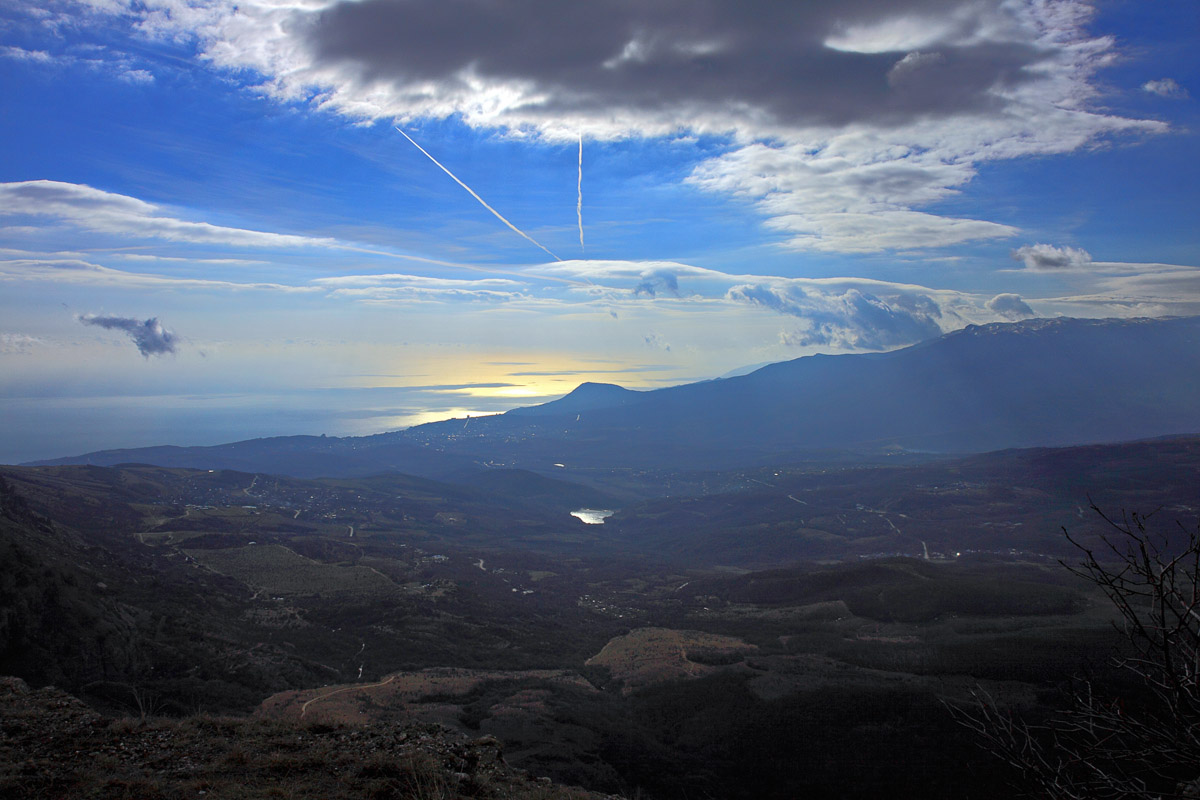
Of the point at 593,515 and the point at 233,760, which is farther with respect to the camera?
the point at 593,515

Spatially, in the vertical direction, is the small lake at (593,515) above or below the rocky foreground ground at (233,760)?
below

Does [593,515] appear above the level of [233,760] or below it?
below

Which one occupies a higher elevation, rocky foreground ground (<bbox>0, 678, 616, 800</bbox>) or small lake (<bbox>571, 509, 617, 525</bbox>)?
rocky foreground ground (<bbox>0, 678, 616, 800</bbox>)

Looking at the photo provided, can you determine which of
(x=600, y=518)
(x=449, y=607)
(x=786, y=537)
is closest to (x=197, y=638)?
(x=449, y=607)

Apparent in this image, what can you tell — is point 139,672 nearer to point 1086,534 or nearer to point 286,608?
point 286,608

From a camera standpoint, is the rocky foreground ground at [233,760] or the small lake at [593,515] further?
the small lake at [593,515]
